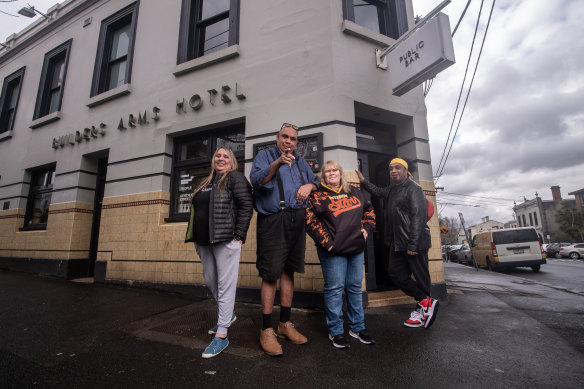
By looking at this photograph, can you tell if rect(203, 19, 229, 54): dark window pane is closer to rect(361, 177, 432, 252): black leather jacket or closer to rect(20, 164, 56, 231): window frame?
rect(361, 177, 432, 252): black leather jacket

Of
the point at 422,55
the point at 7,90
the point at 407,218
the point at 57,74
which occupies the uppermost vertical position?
the point at 7,90

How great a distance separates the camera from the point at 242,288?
4441 millimetres

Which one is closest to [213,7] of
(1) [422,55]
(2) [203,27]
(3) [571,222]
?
(2) [203,27]

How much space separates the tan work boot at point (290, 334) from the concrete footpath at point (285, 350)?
0.23ft

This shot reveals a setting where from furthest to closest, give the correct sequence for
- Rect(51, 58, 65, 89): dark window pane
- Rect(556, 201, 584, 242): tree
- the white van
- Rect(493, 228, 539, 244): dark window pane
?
Rect(556, 201, 584, 242): tree < Rect(493, 228, 539, 244): dark window pane < the white van < Rect(51, 58, 65, 89): dark window pane

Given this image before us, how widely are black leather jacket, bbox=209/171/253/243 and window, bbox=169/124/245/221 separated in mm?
2704

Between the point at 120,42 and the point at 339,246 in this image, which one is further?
→ the point at 120,42

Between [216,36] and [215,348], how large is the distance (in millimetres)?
6281

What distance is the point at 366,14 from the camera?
5.82 meters

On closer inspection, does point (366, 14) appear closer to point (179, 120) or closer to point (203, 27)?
point (203, 27)

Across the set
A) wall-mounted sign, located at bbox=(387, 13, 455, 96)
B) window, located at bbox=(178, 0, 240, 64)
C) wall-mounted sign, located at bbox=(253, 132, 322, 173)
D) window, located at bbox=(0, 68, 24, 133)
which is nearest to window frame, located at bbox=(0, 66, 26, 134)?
window, located at bbox=(0, 68, 24, 133)

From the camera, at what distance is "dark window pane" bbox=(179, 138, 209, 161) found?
5.67 m

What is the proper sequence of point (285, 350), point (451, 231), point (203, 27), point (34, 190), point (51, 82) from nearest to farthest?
point (285, 350) < point (203, 27) < point (34, 190) < point (51, 82) < point (451, 231)

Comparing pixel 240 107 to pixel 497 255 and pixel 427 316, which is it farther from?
pixel 497 255
